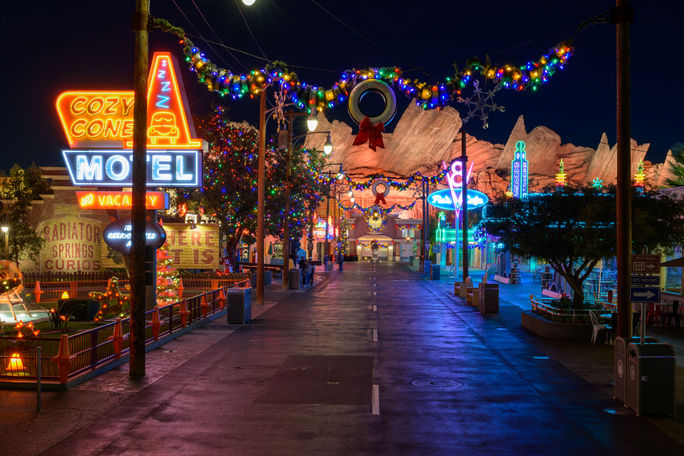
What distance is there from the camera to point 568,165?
15825 cm

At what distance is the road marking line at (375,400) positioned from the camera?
33.3 ft

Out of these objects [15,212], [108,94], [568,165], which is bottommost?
[15,212]

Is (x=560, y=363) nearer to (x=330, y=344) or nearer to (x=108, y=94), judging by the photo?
(x=330, y=344)

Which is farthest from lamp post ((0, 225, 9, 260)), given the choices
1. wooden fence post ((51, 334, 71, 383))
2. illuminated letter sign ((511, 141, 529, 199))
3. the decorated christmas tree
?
illuminated letter sign ((511, 141, 529, 199))

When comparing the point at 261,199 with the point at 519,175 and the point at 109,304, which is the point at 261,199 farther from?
the point at 519,175

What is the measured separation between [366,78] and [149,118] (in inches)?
284

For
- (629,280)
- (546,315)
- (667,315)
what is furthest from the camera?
(667,315)

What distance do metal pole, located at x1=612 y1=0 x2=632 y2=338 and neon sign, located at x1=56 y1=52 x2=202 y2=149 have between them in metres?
12.6

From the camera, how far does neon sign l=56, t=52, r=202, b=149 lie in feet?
66.2

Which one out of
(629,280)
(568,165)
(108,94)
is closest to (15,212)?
(108,94)

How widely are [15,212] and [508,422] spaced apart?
44617mm

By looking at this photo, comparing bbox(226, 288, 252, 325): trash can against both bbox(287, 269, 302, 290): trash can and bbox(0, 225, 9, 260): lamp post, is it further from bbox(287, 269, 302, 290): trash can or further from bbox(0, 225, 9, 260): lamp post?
bbox(0, 225, 9, 260): lamp post

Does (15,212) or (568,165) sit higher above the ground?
(568,165)

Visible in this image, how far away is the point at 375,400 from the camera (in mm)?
10812
